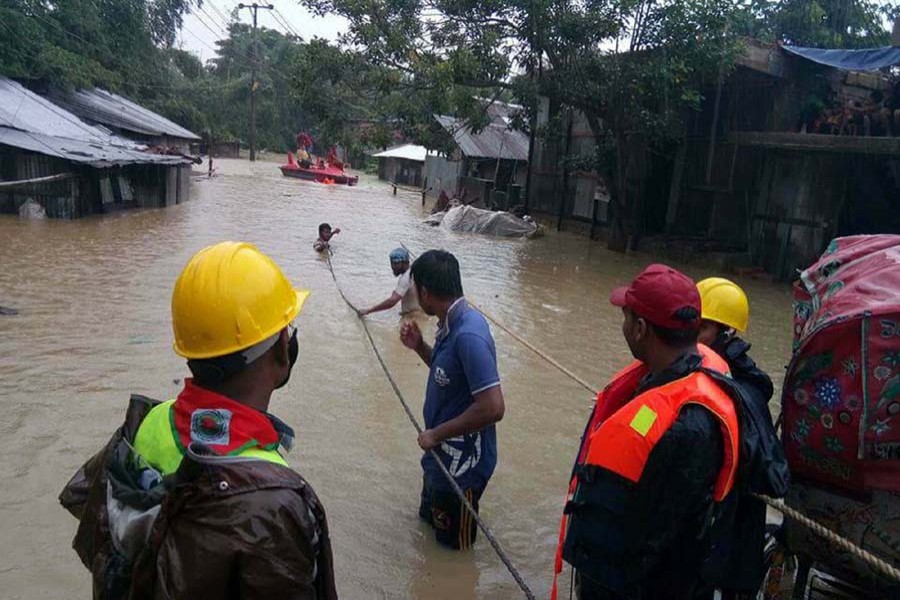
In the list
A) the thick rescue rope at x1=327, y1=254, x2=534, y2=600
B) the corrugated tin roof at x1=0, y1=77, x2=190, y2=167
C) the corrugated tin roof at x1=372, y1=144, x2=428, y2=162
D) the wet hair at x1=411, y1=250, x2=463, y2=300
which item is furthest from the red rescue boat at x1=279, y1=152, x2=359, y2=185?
the wet hair at x1=411, y1=250, x2=463, y2=300

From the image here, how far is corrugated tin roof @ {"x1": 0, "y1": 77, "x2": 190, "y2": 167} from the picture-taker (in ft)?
51.6

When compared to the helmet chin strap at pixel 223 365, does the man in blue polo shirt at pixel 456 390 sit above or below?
below

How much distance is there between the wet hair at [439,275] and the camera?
3.34 metres

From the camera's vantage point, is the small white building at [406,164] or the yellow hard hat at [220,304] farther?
the small white building at [406,164]

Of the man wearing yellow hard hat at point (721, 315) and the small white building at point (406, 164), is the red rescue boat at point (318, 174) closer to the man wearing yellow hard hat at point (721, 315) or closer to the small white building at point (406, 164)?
the small white building at point (406, 164)

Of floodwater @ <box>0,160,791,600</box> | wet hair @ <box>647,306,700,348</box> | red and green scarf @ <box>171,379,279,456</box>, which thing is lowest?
floodwater @ <box>0,160,791,600</box>

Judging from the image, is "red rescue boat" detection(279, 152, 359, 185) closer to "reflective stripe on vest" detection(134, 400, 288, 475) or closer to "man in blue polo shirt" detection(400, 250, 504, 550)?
"man in blue polo shirt" detection(400, 250, 504, 550)

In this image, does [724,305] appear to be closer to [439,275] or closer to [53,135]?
[439,275]

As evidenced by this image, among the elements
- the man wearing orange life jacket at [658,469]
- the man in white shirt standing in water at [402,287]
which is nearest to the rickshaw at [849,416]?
the man wearing orange life jacket at [658,469]

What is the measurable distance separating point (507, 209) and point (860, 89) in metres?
11.9

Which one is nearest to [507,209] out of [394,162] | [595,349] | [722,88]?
[722,88]

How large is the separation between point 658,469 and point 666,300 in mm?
512

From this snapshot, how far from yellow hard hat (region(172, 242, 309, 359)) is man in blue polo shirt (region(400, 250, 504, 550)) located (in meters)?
1.72

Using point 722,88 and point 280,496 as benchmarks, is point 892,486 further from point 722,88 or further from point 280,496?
point 722,88
